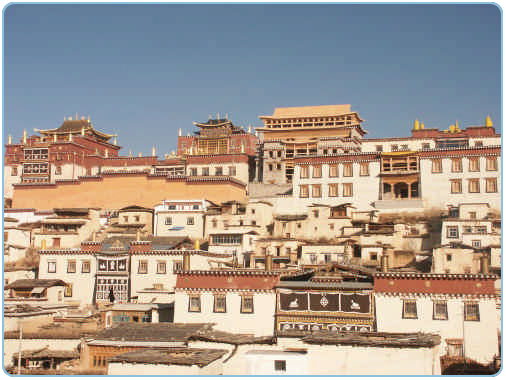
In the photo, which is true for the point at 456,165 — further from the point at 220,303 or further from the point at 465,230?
the point at 220,303

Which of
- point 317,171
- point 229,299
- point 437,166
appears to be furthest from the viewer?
point 317,171

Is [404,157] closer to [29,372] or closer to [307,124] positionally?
[307,124]

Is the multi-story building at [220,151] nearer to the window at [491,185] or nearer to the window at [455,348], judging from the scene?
the window at [491,185]

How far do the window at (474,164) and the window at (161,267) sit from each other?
25.1m

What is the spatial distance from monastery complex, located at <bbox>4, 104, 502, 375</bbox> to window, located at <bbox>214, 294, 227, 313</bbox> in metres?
0.09

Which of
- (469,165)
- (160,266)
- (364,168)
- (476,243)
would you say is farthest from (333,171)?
(160,266)

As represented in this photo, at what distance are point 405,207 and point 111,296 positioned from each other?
77.0ft

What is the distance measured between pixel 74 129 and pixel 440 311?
182 feet

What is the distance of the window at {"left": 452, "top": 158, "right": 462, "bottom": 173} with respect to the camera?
171ft

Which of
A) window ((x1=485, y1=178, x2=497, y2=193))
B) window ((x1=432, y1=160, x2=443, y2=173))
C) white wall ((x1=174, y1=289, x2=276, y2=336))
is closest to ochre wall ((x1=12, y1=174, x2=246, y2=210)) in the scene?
window ((x1=432, y1=160, x2=443, y2=173))

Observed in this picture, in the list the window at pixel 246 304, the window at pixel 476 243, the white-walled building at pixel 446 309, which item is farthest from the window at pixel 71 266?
the window at pixel 476 243

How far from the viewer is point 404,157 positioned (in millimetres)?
55156

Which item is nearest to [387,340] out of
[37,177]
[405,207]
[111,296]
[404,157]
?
[111,296]

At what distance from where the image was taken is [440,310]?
2853 cm
